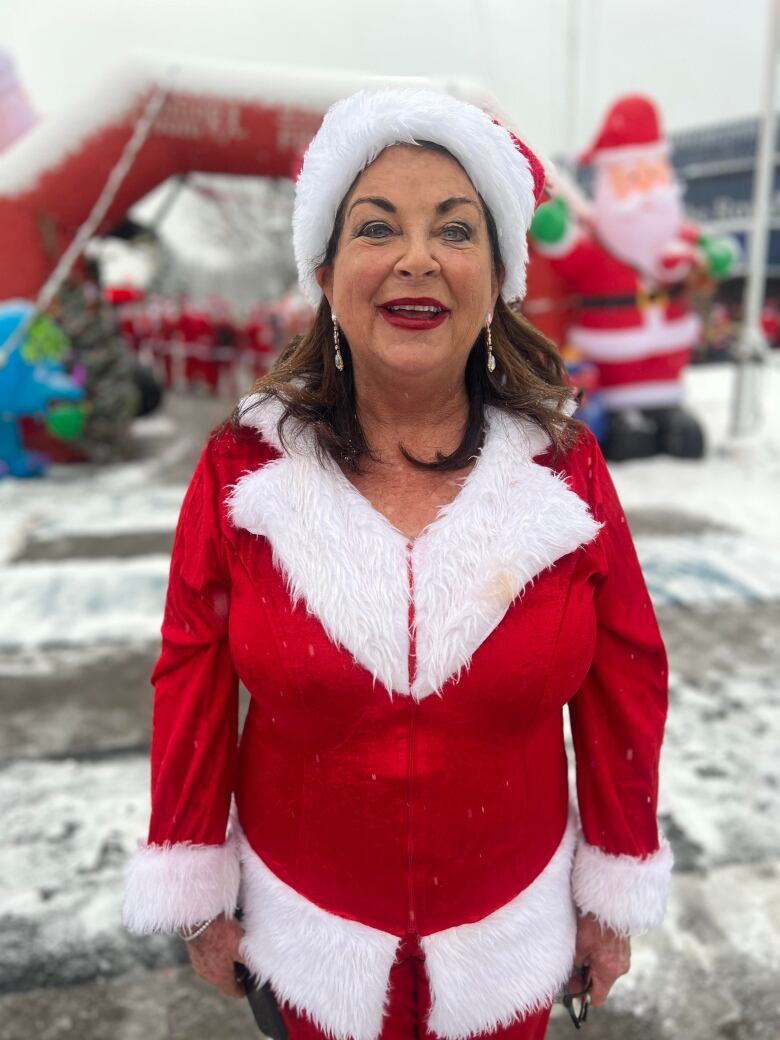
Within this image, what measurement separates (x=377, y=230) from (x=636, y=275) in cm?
719

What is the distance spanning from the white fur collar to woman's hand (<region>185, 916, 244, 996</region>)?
1.88ft

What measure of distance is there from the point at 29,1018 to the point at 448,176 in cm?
216

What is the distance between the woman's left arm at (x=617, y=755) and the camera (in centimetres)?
126

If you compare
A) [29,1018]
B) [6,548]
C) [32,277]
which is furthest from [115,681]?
[32,277]

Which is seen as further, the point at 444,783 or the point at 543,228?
the point at 543,228

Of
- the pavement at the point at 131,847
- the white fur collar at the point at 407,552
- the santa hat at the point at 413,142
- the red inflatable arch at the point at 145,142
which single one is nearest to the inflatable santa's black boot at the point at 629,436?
the pavement at the point at 131,847

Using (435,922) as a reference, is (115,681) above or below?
below

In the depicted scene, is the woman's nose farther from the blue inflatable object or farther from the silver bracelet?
the blue inflatable object

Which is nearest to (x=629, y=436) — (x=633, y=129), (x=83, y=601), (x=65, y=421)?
(x=633, y=129)

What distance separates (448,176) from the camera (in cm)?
117

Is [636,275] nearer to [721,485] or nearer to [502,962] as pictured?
[721,485]

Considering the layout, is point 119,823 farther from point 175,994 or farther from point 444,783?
point 444,783

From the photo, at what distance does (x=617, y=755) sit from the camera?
4.24ft

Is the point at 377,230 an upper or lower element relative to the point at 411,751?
upper
